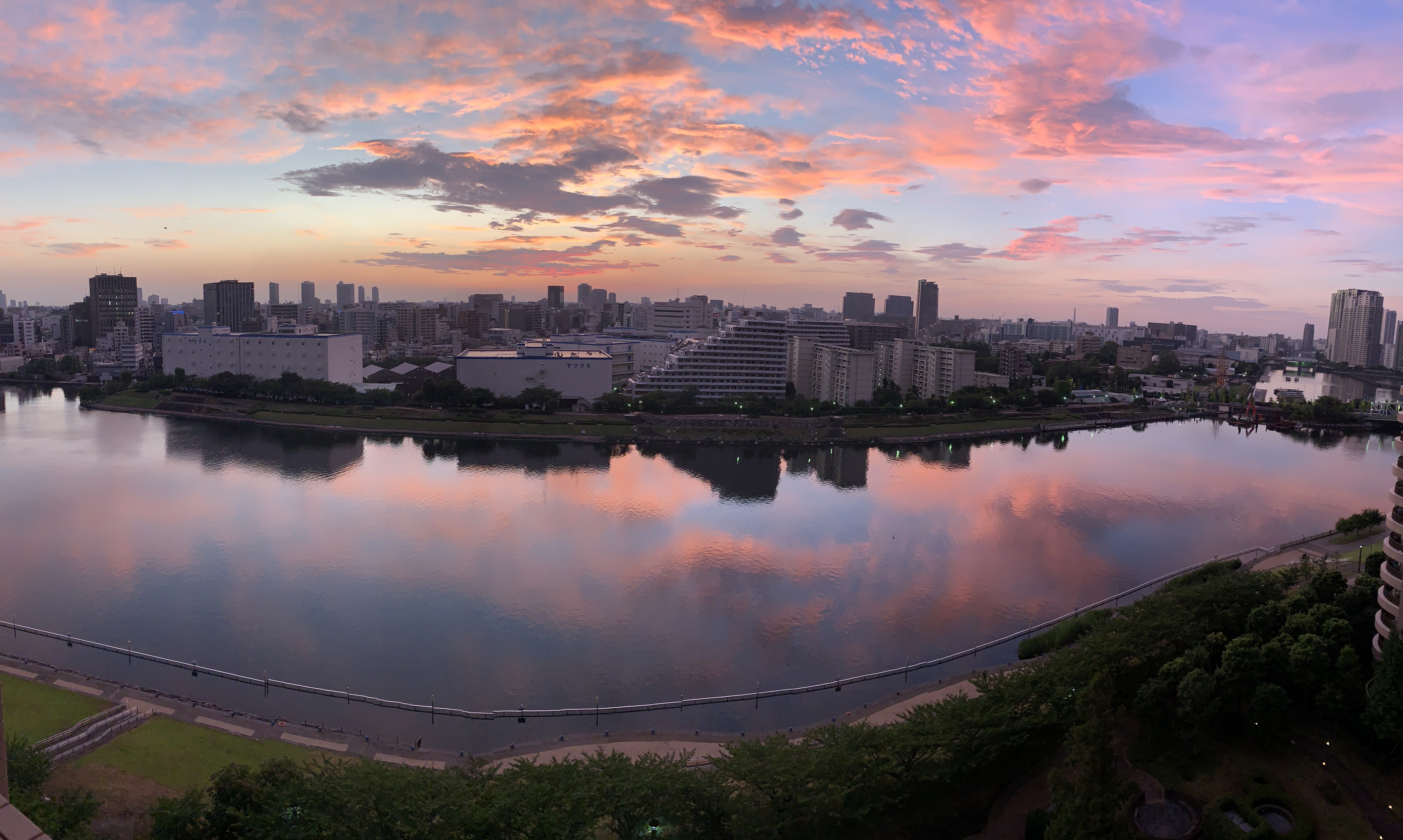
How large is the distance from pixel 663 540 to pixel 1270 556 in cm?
617

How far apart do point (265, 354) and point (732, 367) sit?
1184 centimetres

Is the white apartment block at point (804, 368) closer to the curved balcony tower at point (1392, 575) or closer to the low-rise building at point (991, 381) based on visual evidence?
the low-rise building at point (991, 381)

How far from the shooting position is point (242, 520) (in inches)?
347

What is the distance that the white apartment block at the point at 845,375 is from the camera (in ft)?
57.6

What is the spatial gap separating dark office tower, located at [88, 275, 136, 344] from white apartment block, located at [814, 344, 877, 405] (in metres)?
28.1

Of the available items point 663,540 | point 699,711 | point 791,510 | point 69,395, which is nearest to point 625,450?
point 791,510

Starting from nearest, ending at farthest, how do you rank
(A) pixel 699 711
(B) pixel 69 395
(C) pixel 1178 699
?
(C) pixel 1178 699 → (A) pixel 699 711 → (B) pixel 69 395

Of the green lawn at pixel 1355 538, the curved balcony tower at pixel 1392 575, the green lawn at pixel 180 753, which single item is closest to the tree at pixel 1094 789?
the curved balcony tower at pixel 1392 575

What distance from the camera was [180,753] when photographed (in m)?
4.10

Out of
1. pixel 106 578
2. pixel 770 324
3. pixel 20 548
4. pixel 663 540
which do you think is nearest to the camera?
pixel 106 578

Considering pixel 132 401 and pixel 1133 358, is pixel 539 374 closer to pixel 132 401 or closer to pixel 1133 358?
pixel 132 401

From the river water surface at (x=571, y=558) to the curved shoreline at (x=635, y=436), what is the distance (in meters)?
0.79

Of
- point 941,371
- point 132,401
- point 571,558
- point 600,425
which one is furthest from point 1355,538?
point 132,401

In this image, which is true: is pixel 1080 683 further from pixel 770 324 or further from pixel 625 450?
pixel 770 324
